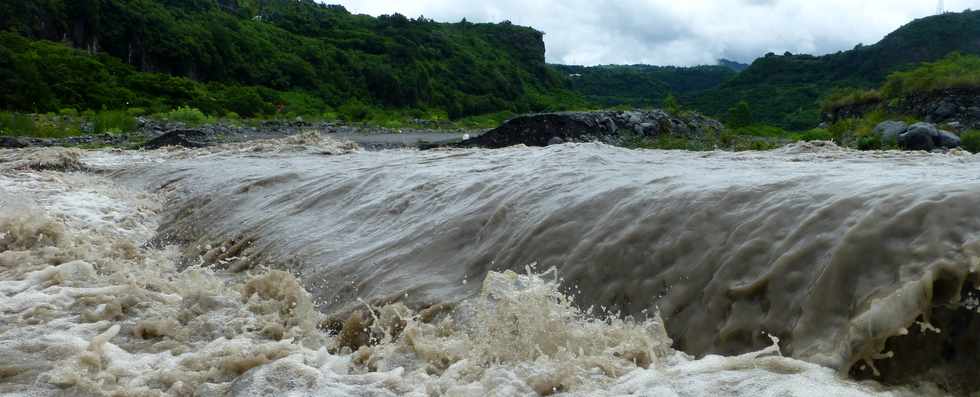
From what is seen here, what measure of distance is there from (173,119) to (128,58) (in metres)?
19.3

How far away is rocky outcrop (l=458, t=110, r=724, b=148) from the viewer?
13664 millimetres

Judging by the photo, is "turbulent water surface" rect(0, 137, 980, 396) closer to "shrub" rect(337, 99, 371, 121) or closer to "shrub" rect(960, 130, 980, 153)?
"shrub" rect(960, 130, 980, 153)

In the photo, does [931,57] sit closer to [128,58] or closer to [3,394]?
[128,58]

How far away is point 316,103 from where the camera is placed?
4019 cm

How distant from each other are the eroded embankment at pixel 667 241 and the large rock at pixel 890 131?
16.8ft

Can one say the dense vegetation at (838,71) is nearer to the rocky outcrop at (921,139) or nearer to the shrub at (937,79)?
the shrub at (937,79)

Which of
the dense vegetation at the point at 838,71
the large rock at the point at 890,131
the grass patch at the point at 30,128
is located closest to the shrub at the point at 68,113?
the grass patch at the point at 30,128

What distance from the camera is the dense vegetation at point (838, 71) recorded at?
38.3 m

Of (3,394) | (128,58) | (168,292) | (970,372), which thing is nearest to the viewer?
(970,372)

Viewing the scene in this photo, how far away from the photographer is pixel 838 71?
46656 millimetres

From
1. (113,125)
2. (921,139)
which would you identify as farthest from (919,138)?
(113,125)

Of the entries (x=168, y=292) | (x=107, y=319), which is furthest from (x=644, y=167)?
(x=107, y=319)

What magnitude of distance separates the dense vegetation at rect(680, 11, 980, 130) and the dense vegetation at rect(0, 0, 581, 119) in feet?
55.7

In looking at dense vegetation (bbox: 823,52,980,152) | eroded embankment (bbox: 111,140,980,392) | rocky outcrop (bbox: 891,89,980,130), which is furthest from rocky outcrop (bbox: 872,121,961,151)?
eroded embankment (bbox: 111,140,980,392)
